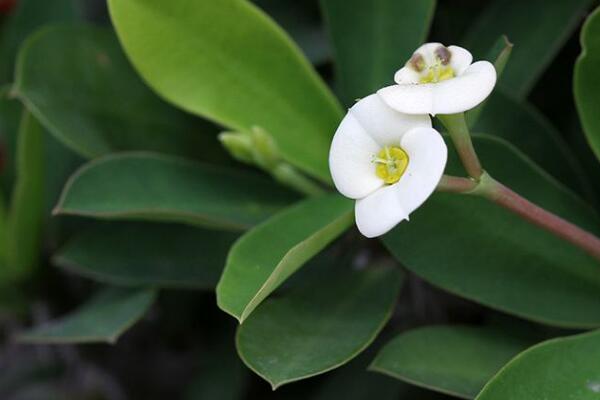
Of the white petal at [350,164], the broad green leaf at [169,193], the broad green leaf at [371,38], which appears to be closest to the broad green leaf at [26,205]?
the broad green leaf at [169,193]

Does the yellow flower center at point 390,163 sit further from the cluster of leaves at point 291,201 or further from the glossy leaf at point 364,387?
the glossy leaf at point 364,387

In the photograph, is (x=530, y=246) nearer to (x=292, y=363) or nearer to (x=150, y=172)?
(x=292, y=363)

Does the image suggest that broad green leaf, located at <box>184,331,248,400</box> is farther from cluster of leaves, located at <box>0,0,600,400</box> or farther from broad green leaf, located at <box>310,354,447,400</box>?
broad green leaf, located at <box>310,354,447,400</box>

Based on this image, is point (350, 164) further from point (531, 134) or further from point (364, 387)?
point (364, 387)

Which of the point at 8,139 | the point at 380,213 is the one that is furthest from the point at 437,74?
the point at 8,139

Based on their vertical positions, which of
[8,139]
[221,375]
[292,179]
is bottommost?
[221,375]

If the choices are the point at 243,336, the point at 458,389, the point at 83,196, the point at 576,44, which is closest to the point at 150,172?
the point at 83,196
